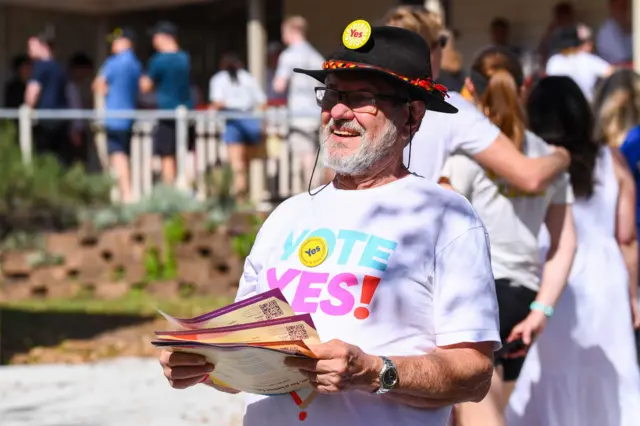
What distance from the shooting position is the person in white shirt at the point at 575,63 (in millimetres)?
11695

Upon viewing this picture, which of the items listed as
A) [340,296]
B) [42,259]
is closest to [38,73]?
[42,259]

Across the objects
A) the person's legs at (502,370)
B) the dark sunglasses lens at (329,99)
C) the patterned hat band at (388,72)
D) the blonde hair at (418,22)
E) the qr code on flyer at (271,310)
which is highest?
the blonde hair at (418,22)

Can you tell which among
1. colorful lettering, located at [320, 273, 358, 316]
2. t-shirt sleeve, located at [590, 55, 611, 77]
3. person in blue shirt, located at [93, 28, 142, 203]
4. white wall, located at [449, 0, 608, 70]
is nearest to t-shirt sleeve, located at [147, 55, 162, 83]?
person in blue shirt, located at [93, 28, 142, 203]

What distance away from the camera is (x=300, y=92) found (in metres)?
13.2

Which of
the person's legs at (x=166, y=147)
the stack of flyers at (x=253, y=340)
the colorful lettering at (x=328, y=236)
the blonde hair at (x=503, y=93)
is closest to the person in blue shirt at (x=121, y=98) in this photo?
the person's legs at (x=166, y=147)

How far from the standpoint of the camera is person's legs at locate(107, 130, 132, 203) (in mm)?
13391

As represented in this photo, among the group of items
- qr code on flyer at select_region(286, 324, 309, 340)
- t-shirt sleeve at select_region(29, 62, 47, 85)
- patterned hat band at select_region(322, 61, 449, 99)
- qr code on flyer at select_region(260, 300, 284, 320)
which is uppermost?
patterned hat band at select_region(322, 61, 449, 99)

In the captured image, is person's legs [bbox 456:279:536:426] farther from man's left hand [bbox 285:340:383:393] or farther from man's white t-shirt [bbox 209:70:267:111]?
man's white t-shirt [bbox 209:70:267:111]

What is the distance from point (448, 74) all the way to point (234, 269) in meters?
6.74

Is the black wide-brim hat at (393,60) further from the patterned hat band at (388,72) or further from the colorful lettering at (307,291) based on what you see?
the colorful lettering at (307,291)

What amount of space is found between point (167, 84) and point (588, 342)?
8260 mm

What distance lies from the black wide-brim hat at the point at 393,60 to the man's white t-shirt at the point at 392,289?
286mm

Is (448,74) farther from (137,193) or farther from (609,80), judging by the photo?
(137,193)

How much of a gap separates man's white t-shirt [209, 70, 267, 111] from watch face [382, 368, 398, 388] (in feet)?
36.8
